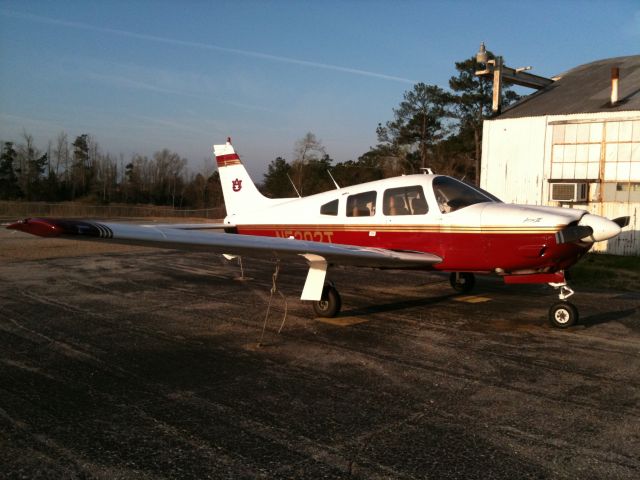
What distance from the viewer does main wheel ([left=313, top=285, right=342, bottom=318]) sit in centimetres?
766

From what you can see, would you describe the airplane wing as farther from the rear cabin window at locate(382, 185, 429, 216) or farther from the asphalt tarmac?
the asphalt tarmac

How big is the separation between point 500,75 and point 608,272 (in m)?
11.7

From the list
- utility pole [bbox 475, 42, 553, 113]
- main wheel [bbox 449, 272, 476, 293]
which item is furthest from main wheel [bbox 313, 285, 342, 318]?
utility pole [bbox 475, 42, 553, 113]

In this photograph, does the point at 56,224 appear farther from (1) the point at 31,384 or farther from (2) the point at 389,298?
(2) the point at 389,298

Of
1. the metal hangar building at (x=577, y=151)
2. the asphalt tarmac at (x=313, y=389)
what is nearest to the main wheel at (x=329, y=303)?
the asphalt tarmac at (x=313, y=389)

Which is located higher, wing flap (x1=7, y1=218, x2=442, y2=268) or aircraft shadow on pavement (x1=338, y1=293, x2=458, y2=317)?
wing flap (x1=7, y1=218, x2=442, y2=268)

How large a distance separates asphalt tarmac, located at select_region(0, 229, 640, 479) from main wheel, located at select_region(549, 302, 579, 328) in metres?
0.23

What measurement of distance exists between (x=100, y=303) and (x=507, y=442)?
279 inches

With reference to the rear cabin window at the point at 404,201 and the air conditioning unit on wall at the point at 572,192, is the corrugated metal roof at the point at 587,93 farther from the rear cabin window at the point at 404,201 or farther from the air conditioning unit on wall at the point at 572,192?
the rear cabin window at the point at 404,201

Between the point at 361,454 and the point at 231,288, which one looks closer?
A: the point at 361,454

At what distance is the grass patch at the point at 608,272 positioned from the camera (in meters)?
11.6

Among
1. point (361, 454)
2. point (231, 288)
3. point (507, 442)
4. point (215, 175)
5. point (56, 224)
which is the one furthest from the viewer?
point (215, 175)

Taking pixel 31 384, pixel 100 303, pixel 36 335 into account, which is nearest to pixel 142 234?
pixel 31 384

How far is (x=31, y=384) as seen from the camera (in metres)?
4.59
